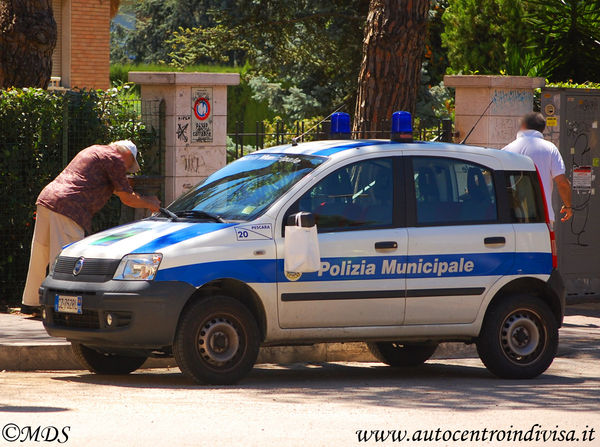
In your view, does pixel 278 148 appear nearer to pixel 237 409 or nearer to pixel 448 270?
pixel 448 270

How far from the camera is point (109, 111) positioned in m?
13.0

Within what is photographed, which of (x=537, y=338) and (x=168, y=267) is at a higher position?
(x=168, y=267)

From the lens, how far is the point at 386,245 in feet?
29.5

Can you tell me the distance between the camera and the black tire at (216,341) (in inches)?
332

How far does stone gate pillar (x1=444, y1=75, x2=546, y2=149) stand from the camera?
45.2 ft

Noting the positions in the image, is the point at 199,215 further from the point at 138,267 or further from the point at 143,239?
the point at 138,267

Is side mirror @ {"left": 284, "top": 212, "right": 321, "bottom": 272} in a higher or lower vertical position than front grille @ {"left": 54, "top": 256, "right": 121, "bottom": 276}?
higher

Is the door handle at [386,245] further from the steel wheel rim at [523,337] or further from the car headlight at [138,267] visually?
the car headlight at [138,267]

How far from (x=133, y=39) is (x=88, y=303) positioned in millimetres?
47071

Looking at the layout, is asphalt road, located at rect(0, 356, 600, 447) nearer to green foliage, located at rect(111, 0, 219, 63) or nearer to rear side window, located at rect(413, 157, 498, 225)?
rear side window, located at rect(413, 157, 498, 225)

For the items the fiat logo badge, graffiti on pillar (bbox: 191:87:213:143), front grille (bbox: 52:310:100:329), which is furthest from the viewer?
graffiti on pillar (bbox: 191:87:213:143)

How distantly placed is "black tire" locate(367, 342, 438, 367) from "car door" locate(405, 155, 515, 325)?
106 cm

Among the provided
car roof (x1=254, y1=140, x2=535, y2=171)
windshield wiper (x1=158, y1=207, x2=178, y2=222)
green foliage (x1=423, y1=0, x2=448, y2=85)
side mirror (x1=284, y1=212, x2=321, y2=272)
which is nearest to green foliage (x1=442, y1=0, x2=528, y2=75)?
green foliage (x1=423, y1=0, x2=448, y2=85)

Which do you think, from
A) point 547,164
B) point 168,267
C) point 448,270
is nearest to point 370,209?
point 448,270
